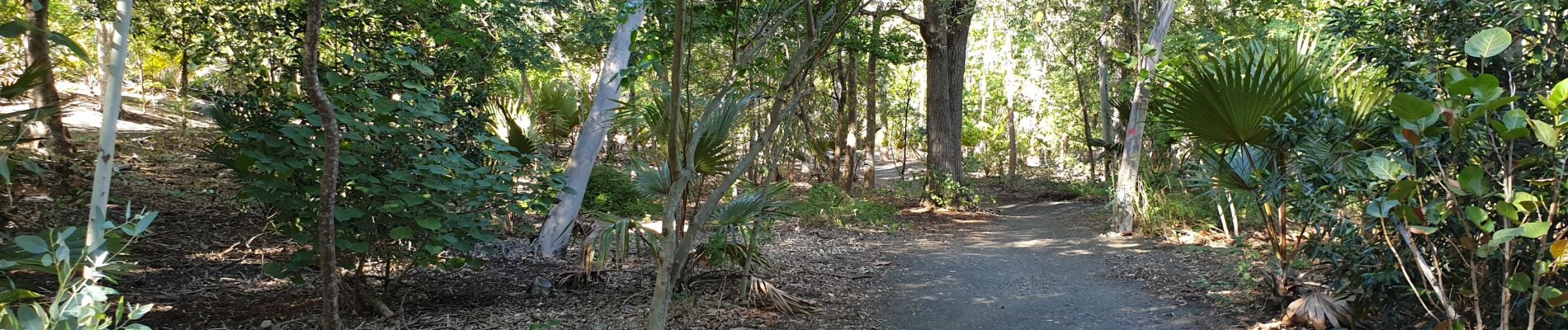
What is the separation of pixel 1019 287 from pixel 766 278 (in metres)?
1.90

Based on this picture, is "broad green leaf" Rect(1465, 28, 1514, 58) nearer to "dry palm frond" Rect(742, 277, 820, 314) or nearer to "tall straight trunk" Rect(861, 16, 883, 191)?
"dry palm frond" Rect(742, 277, 820, 314)

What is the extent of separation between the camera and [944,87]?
12414 mm

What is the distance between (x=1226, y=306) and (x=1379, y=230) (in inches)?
70.9

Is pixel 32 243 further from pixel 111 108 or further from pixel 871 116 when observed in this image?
pixel 871 116

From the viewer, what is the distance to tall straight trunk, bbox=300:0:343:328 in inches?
130

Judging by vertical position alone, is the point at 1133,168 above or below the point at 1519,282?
above

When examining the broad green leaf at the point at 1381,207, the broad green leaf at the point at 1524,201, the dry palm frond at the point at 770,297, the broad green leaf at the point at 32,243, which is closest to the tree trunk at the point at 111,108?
the broad green leaf at the point at 32,243

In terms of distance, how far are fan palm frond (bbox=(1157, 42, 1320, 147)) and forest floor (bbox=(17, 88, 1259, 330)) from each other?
42.3 inches

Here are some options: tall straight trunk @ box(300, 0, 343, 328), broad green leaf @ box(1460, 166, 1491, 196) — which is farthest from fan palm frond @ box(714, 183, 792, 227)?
broad green leaf @ box(1460, 166, 1491, 196)

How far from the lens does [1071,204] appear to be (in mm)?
13492

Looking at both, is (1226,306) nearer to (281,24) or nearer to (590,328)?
(590,328)

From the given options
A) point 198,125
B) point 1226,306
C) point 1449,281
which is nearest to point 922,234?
point 1226,306

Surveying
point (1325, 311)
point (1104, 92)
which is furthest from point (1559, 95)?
point (1104, 92)

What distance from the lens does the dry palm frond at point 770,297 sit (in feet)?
18.0
